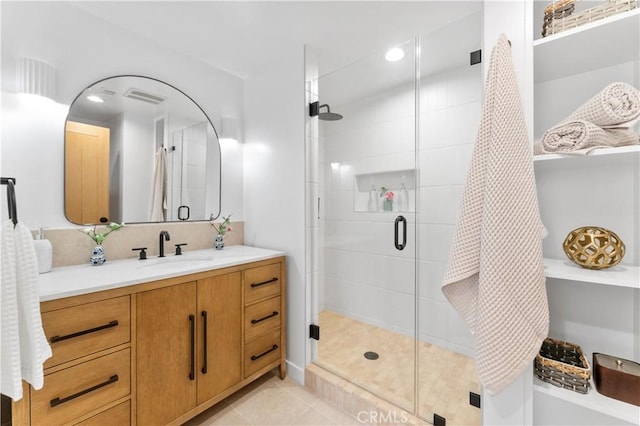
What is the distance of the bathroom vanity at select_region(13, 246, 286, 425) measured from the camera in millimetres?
1068

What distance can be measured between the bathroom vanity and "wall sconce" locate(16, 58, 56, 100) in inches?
37.3

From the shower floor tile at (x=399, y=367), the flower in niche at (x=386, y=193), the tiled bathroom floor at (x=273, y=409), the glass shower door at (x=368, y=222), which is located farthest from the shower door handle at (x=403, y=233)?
the tiled bathroom floor at (x=273, y=409)

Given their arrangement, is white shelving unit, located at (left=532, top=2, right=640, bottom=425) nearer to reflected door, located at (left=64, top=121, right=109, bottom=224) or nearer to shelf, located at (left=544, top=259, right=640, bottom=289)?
shelf, located at (left=544, top=259, right=640, bottom=289)

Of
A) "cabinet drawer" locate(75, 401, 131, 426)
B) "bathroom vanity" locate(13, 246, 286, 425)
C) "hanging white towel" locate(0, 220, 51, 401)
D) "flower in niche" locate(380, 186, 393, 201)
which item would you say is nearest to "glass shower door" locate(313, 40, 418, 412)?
"flower in niche" locate(380, 186, 393, 201)

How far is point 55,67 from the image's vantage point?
4.95ft

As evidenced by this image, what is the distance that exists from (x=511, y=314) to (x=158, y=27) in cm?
242

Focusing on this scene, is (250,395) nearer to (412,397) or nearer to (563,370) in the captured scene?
(412,397)

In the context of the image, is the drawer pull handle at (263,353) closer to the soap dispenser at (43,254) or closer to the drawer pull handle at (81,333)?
the drawer pull handle at (81,333)

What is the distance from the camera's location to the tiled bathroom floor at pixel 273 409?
5.16ft

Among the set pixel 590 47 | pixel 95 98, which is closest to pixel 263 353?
pixel 95 98

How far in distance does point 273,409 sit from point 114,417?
2.74 ft

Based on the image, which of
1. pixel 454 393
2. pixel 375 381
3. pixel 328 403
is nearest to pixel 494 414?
pixel 454 393

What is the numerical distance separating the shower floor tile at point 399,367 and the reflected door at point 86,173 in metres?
1.64

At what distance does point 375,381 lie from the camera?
1742 millimetres
